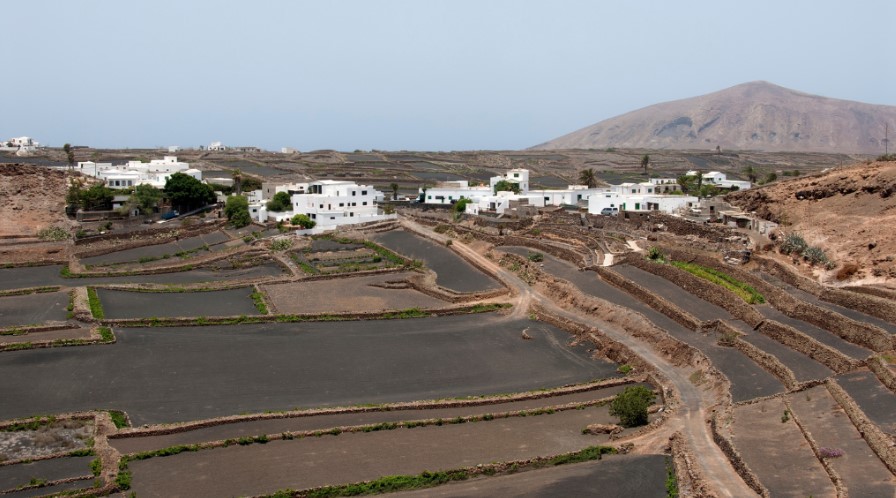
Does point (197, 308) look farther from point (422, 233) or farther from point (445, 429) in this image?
point (422, 233)

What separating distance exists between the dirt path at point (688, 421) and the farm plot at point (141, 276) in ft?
55.7

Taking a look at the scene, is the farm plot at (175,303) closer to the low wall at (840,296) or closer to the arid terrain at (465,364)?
the arid terrain at (465,364)

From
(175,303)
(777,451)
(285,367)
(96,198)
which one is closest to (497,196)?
(96,198)

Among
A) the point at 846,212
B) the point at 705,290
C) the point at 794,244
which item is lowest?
the point at 705,290

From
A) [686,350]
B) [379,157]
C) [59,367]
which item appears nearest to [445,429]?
[686,350]

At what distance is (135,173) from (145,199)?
1381 centimetres

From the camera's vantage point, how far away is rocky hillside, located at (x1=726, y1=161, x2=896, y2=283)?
34.3m

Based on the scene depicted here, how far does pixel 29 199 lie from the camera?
206ft

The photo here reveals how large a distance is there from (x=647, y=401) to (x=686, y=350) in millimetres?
5809

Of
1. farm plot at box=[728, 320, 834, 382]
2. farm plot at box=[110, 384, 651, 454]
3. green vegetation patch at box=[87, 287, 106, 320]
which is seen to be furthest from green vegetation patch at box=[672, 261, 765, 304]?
green vegetation patch at box=[87, 287, 106, 320]

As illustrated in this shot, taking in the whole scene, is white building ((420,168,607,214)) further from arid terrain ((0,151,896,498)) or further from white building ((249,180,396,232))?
arid terrain ((0,151,896,498))

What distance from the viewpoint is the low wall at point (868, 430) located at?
63.3ft

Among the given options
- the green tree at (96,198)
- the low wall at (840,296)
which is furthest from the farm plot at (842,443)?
the green tree at (96,198)

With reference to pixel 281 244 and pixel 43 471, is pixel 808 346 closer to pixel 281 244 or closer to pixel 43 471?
pixel 43 471
